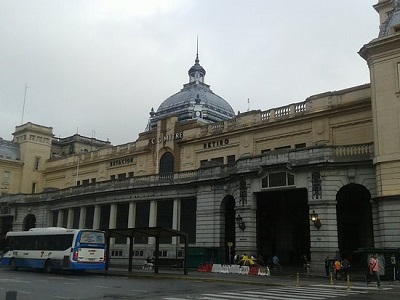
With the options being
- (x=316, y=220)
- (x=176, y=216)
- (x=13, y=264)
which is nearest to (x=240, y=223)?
(x=316, y=220)

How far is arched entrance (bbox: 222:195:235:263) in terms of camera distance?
139ft

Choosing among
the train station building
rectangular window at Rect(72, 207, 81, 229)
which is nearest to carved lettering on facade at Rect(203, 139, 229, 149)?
the train station building

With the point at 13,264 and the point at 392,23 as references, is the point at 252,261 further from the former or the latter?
the point at 392,23

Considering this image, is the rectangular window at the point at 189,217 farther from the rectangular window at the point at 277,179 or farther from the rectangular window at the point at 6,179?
the rectangular window at the point at 6,179

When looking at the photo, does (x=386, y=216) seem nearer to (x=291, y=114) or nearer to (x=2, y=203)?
(x=291, y=114)

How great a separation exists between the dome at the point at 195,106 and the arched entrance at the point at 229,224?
28.0 m

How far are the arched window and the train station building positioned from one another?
5.0 inches

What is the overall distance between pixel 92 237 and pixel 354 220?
2330 centimetres

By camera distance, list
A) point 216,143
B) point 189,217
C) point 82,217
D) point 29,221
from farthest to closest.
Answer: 1. point 29,221
2. point 82,217
3. point 216,143
4. point 189,217

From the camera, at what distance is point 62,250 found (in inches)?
1362

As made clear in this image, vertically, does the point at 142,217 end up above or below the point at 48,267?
above

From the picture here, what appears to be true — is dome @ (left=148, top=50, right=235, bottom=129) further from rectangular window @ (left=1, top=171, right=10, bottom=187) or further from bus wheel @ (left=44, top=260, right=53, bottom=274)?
bus wheel @ (left=44, top=260, right=53, bottom=274)

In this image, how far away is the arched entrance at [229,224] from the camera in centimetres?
4244

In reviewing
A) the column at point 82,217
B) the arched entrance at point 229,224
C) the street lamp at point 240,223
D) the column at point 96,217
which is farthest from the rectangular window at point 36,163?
the street lamp at point 240,223
